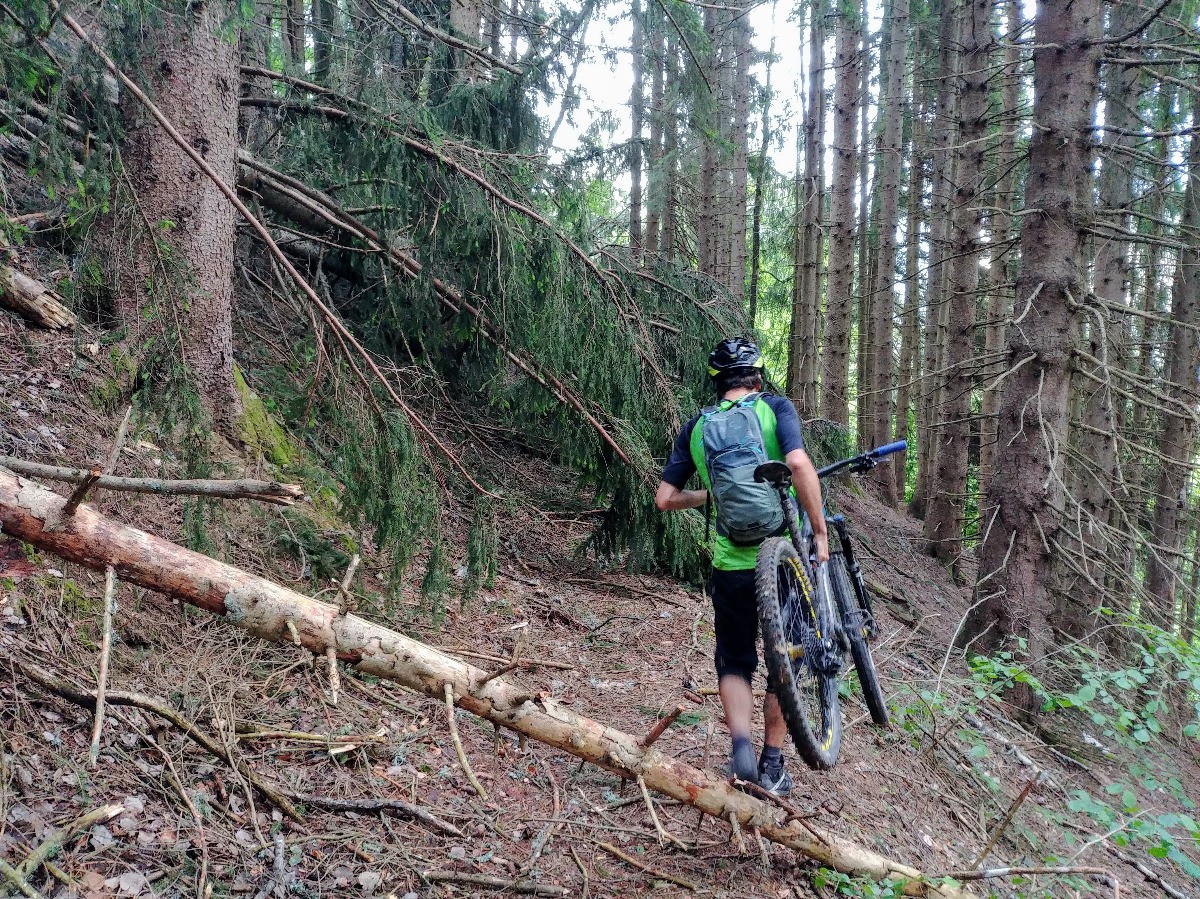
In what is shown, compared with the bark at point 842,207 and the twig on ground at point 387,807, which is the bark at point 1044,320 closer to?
the twig on ground at point 387,807

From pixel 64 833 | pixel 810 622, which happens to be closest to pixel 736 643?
pixel 810 622

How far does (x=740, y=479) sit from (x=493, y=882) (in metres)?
2.01

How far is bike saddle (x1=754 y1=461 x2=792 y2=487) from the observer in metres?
3.59

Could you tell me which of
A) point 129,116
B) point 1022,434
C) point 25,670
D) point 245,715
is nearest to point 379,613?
point 245,715

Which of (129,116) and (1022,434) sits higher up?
(129,116)

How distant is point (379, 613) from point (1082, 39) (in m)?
6.41

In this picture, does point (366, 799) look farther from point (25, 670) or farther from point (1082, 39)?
point (1082, 39)

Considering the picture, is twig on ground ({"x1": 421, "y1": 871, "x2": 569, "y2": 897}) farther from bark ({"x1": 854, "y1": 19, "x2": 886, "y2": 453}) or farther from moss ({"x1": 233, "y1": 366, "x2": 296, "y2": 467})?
bark ({"x1": 854, "y1": 19, "x2": 886, "y2": 453})

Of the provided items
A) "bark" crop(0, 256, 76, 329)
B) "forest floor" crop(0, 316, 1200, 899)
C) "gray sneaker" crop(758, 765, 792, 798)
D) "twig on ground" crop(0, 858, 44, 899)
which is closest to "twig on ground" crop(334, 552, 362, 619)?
"forest floor" crop(0, 316, 1200, 899)

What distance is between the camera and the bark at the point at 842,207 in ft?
37.7

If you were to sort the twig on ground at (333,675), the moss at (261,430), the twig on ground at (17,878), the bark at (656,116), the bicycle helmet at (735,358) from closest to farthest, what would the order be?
the twig on ground at (17,878) → the twig on ground at (333,675) → the bicycle helmet at (735,358) → the moss at (261,430) → the bark at (656,116)

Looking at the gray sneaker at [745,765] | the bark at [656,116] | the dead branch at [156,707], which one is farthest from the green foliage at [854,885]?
the bark at [656,116]

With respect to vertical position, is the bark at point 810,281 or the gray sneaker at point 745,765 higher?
the bark at point 810,281

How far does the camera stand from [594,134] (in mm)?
7895
